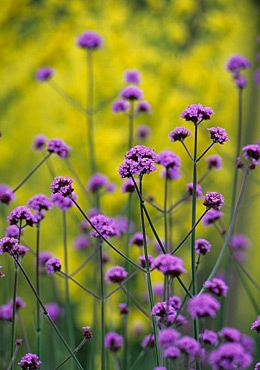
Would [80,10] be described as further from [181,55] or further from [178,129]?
[178,129]

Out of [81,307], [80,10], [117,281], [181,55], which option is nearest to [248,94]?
[181,55]

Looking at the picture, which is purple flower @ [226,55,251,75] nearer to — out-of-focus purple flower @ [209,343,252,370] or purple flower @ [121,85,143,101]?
purple flower @ [121,85,143,101]

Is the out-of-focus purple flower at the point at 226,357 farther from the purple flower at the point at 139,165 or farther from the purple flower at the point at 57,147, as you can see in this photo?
the purple flower at the point at 57,147

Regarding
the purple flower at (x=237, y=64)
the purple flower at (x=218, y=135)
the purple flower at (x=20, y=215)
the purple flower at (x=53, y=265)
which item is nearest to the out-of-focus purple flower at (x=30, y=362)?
the purple flower at (x=53, y=265)

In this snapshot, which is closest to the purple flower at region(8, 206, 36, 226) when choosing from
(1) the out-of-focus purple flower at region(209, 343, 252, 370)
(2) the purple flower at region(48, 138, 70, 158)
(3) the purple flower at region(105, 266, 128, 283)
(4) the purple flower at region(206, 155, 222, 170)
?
(3) the purple flower at region(105, 266, 128, 283)

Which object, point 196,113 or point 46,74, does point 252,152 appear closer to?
point 196,113

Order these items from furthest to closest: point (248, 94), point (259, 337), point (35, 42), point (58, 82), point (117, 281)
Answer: point (248, 94) → point (58, 82) → point (35, 42) → point (259, 337) → point (117, 281)
